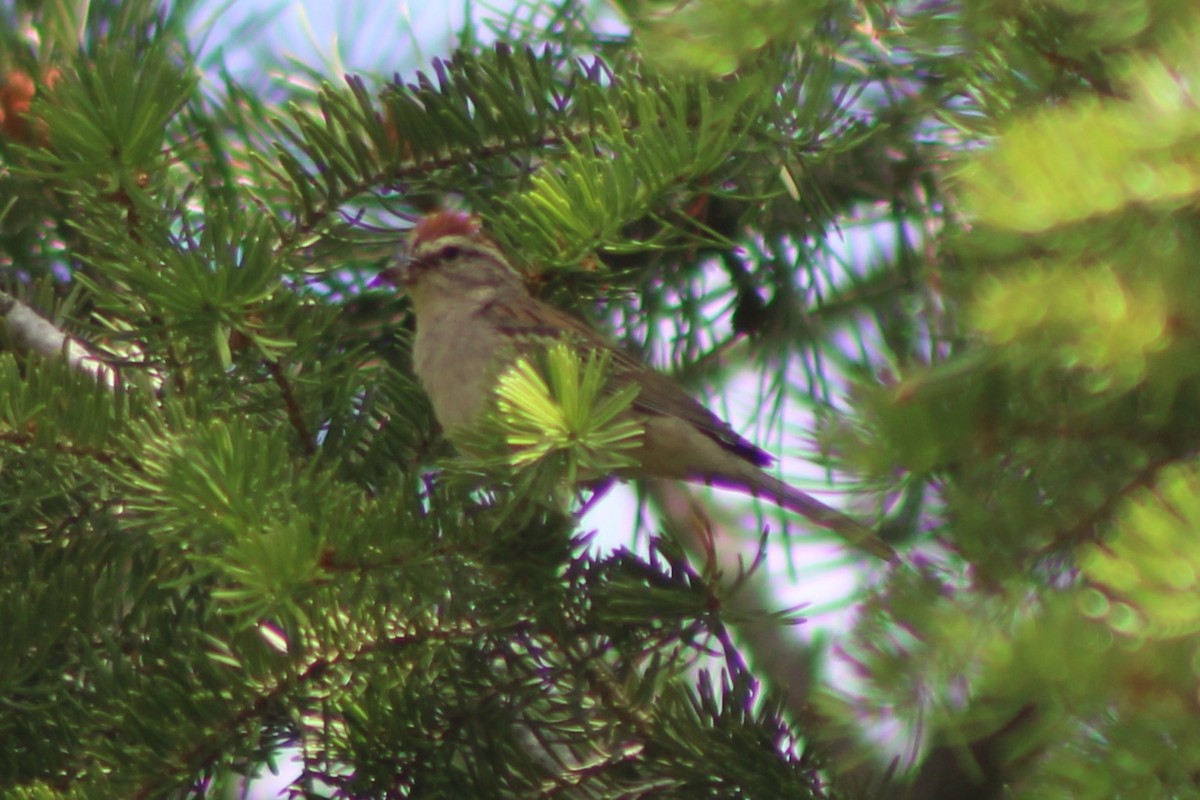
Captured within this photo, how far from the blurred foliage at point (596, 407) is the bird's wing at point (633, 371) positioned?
80 millimetres

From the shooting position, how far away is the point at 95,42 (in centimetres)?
201

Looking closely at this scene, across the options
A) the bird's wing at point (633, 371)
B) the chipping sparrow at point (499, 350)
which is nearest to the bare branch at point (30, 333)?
the chipping sparrow at point (499, 350)

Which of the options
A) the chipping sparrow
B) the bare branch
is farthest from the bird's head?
the bare branch

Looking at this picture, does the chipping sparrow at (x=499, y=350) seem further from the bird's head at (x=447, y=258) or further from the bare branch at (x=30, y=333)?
the bare branch at (x=30, y=333)

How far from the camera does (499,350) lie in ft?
9.10

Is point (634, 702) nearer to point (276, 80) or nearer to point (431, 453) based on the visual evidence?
point (431, 453)

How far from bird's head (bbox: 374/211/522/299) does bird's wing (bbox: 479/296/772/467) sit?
0.08m

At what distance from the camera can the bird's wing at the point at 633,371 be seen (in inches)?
93.1

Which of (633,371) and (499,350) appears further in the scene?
(499,350)

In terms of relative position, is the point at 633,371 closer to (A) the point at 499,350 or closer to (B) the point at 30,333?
(A) the point at 499,350

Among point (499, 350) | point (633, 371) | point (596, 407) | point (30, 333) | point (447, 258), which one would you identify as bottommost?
point (596, 407)

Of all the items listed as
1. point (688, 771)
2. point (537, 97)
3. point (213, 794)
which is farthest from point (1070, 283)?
point (213, 794)

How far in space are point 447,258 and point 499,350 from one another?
0.90 feet

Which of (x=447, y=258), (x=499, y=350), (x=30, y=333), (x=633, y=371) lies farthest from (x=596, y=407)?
(x=447, y=258)
